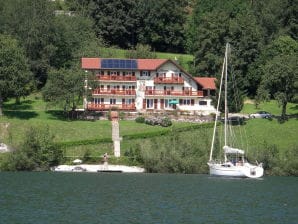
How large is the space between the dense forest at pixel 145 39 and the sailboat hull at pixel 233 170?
27.3m

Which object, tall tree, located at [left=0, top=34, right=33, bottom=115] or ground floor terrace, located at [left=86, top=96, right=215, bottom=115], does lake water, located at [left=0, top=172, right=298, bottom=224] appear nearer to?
tall tree, located at [left=0, top=34, right=33, bottom=115]

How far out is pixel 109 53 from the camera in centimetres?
15525

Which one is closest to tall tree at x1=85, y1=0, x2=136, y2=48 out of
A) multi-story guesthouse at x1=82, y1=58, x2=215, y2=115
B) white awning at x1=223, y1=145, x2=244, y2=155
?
multi-story guesthouse at x1=82, y1=58, x2=215, y2=115

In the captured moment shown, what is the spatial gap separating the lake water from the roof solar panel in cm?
3911

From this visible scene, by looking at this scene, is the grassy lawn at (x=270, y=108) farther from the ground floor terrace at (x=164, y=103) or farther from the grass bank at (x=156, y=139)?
the ground floor terrace at (x=164, y=103)

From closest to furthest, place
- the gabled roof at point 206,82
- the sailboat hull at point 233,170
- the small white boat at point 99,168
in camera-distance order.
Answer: the sailboat hull at point 233,170, the small white boat at point 99,168, the gabled roof at point 206,82

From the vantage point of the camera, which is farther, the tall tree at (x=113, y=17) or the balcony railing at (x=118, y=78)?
the tall tree at (x=113, y=17)

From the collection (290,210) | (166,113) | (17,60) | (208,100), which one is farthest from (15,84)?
(290,210)

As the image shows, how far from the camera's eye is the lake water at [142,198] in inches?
2196

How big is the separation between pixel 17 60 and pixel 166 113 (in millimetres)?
24429

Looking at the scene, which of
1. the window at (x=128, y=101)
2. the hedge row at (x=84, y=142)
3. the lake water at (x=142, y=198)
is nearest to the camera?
the lake water at (x=142, y=198)

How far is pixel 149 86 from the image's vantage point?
131 m

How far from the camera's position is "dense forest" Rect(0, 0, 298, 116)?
Result: 11981cm

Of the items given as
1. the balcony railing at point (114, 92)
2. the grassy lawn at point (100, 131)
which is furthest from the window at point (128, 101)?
the grassy lawn at point (100, 131)
